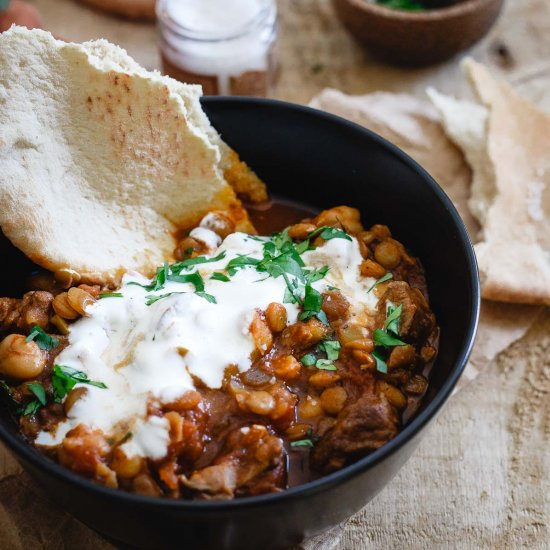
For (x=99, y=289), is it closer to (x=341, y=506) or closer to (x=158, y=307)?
(x=158, y=307)

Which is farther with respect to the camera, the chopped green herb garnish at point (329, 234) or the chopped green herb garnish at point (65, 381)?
the chopped green herb garnish at point (329, 234)

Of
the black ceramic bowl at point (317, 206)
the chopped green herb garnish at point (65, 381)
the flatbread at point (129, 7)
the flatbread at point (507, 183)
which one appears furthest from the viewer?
the flatbread at point (129, 7)

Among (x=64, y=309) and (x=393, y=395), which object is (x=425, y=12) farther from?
(x=64, y=309)

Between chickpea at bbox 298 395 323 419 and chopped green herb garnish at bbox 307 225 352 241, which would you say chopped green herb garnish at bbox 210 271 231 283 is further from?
chickpea at bbox 298 395 323 419

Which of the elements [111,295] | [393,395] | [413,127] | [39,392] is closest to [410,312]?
[393,395]

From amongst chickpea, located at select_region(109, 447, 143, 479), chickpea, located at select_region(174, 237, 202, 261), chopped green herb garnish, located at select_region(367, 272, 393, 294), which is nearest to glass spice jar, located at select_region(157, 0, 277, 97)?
chickpea, located at select_region(174, 237, 202, 261)

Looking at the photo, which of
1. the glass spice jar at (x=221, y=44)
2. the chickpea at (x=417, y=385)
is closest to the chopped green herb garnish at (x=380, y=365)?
the chickpea at (x=417, y=385)

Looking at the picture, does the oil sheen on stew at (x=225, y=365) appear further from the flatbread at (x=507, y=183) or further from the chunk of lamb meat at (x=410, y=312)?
the flatbread at (x=507, y=183)
